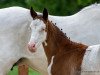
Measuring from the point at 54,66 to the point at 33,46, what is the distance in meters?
0.42

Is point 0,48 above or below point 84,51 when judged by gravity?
below

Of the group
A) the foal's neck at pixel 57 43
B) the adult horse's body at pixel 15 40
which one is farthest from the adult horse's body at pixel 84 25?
the foal's neck at pixel 57 43

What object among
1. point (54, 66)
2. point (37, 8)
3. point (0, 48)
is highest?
point (54, 66)

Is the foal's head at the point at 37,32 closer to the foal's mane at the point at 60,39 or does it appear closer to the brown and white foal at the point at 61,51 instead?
the brown and white foal at the point at 61,51

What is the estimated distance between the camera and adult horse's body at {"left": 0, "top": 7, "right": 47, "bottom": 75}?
8.30 metres

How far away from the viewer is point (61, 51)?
6918 millimetres

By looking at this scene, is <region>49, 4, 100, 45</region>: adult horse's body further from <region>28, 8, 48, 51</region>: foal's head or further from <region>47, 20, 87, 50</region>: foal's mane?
<region>28, 8, 48, 51</region>: foal's head

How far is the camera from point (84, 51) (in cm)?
671

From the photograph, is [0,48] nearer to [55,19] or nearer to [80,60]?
[55,19]

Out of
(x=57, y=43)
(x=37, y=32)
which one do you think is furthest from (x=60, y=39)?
(x=37, y=32)

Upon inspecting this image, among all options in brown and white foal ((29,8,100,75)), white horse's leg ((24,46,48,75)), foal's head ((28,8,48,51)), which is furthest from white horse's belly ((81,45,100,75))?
white horse's leg ((24,46,48,75))

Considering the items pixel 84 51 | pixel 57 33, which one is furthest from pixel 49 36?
pixel 84 51

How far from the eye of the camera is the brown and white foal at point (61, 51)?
6.56m

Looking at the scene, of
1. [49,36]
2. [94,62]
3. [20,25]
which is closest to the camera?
[94,62]
